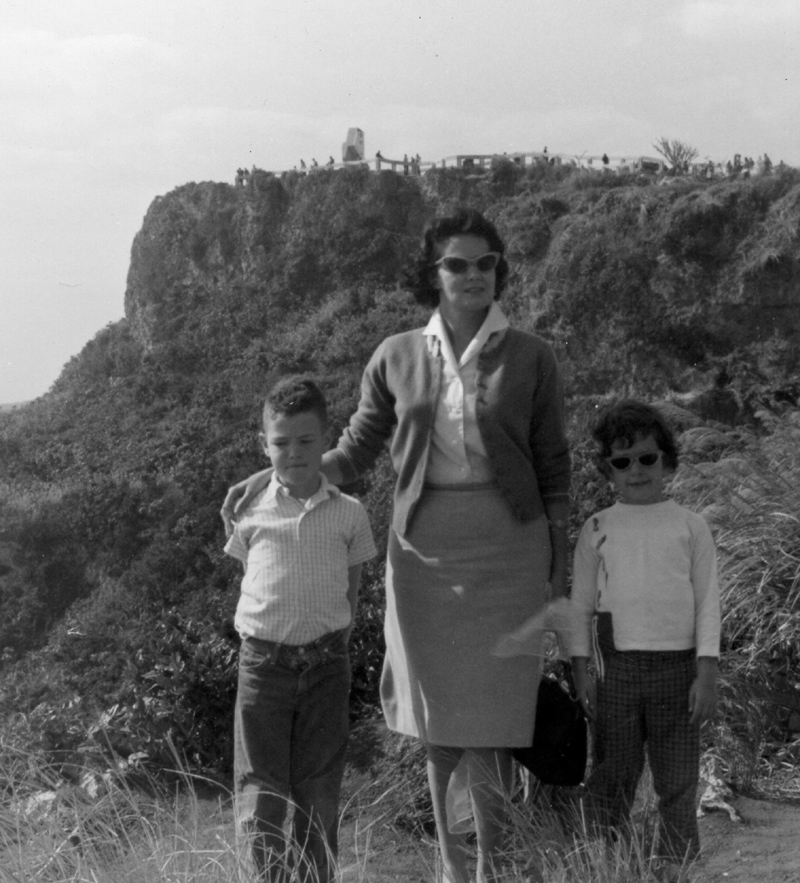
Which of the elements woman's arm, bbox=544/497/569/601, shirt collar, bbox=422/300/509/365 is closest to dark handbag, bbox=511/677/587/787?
woman's arm, bbox=544/497/569/601

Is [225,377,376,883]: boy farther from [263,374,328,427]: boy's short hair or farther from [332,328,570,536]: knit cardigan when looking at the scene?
[332,328,570,536]: knit cardigan

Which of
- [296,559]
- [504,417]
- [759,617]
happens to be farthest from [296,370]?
[504,417]

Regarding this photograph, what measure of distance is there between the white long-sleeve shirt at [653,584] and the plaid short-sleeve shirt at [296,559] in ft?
2.23

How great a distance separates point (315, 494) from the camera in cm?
322

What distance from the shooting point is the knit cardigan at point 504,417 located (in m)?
3.07

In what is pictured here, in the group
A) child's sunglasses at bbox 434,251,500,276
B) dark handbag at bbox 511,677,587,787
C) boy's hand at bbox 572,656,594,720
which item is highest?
child's sunglasses at bbox 434,251,500,276

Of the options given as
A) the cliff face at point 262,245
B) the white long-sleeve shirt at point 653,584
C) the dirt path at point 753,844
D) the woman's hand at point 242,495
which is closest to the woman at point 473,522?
the white long-sleeve shirt at point 653,584

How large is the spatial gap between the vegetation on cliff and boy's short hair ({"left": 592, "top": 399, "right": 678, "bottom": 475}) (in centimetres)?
168

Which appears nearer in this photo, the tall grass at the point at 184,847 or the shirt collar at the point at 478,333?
the tall grass at the point at 184,847

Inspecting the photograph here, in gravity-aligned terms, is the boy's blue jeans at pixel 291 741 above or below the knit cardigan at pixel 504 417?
below

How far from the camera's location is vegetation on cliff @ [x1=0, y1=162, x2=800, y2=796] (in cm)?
484

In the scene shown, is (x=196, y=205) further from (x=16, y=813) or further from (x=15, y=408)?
(x=16, y=813)

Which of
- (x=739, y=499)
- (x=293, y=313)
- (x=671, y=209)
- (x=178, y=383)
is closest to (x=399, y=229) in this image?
(x=293, y=313)

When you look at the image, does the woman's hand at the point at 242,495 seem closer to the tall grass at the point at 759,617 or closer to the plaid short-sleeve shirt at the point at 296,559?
the plaid short-sleeve shirt at the point at 296,559
